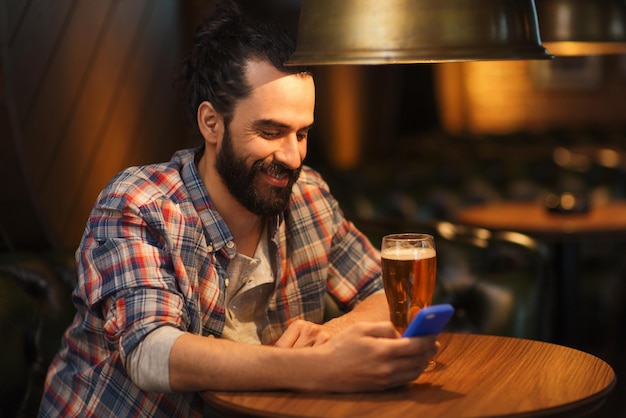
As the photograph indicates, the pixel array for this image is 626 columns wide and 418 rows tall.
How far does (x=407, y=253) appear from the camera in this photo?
1.82 metres

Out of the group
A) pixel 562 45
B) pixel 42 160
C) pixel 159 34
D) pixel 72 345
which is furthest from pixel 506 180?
pixel 72 345

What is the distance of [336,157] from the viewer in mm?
5422

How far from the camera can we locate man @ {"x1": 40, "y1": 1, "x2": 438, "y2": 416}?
1731 millimetres

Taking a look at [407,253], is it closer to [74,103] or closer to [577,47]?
[74,103]

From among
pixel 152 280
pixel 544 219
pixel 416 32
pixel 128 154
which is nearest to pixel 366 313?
pixel 152 280

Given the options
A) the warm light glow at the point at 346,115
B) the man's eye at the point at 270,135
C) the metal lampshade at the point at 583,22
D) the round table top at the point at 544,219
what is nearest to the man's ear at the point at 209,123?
the man's eye at the point at 270,135

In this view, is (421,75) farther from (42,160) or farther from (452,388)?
(452,388)

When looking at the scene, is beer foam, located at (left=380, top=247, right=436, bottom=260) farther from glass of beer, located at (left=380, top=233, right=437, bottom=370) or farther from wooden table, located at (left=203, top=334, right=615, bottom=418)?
wooden table, located at (left=203, top=334, right=615, bottom=418)

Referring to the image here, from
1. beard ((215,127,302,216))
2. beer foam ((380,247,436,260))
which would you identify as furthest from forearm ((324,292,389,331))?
beer foam ((380,247,436,260))

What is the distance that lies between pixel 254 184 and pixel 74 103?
93 cm

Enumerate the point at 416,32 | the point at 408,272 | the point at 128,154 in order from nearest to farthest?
the point at 416,32 < the point at 408,272 < the point at 128,154

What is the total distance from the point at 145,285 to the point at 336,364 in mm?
441

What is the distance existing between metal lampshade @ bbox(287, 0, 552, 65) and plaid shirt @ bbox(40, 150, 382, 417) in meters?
0.59

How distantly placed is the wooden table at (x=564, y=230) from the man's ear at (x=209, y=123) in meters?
1.96
